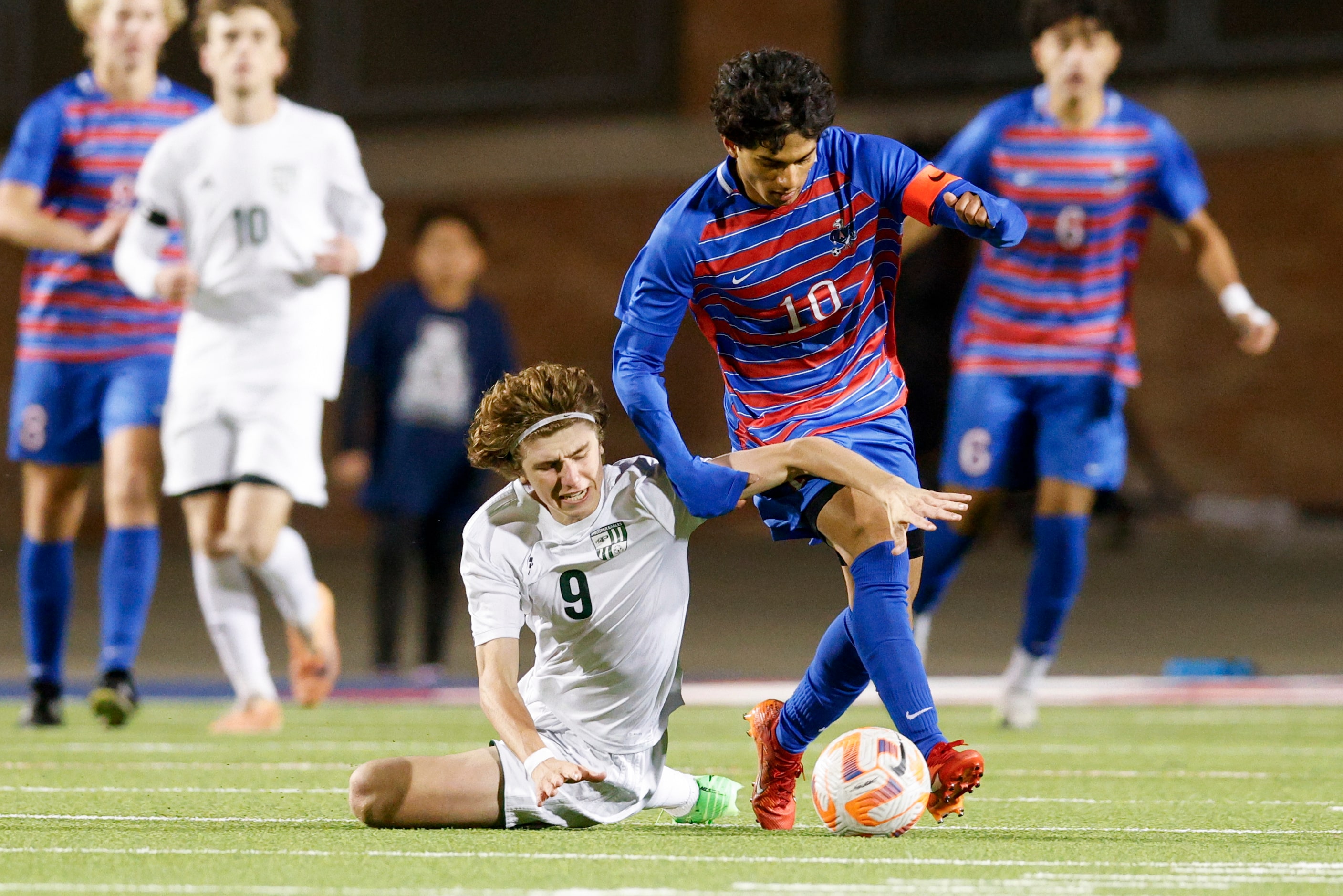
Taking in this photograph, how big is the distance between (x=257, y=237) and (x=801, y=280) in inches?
115

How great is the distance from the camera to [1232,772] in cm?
590

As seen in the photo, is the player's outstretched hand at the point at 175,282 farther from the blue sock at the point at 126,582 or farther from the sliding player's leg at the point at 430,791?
the sliding player's leg at the point at 430,791

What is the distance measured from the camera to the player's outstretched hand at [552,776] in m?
4.09

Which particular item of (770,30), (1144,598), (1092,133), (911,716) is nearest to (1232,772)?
(911,716)

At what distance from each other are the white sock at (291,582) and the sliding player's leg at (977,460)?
78.4 inches

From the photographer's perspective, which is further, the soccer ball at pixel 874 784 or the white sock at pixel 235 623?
the white sock at pixel 235 623

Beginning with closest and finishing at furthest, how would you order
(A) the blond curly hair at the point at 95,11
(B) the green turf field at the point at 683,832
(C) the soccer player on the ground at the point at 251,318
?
1. (B) the green turf field at the point at 683,832
2. (C) the soccer player on the ground at the point at 251,318
3. (A) the blond curly hair at the point at 95,11

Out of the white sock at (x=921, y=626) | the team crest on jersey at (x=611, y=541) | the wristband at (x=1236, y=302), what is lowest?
the white sock at (x=921, y=626)

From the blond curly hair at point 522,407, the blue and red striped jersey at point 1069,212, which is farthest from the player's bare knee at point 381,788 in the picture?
the blue and red striped jersey at point 1069,212

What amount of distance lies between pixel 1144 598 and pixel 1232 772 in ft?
23.9

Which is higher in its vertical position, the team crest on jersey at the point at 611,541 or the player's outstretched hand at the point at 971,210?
the player's outstretched hand at the point at 971,210

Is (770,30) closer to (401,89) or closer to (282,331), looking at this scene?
(401,89)

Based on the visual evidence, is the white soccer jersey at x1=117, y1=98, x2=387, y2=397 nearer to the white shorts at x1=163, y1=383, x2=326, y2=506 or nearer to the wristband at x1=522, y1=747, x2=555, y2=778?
the white shorts at x1=163, y1=383, x2=326, y2=506

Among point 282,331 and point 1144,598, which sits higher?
point 282,331
